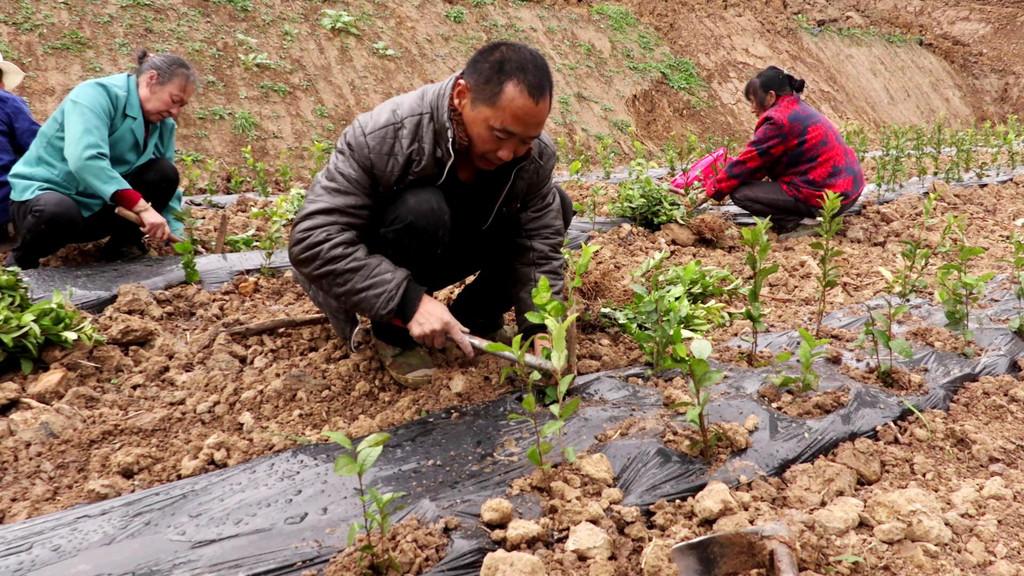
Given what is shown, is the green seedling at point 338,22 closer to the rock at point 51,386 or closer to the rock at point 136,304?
the rock at point 136,304

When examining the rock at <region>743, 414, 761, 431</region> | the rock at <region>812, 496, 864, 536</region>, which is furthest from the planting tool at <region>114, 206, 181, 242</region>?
the rock at <region>812, 496, 864, 536</region>

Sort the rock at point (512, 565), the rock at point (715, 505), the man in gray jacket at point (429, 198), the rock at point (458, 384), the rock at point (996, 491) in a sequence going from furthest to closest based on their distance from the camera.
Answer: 1. the rock at point (458, 384)
2. the man in gray jacket at point (429, 198)
3. the rock at point (996, 491)
4. the rock at point (715, 505)
5. the rock at point (512, 565)

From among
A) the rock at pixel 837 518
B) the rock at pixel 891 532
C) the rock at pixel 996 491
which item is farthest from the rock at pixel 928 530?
the rock at pixel 996 491

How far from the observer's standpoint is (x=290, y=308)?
3246 millimetres

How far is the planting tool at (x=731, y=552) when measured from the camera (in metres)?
1.55

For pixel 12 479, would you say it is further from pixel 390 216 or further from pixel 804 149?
pixel 804 149

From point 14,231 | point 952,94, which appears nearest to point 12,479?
point 14,231

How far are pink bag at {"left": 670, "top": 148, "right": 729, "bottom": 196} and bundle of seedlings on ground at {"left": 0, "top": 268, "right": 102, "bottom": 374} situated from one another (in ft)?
13.1

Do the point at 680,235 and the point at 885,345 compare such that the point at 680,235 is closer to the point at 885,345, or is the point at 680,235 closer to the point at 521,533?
the point at 885,345

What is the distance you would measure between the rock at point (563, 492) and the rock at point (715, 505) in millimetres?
304

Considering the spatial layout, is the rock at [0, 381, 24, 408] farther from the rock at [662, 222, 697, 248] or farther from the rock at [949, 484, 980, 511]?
the rock at [662, 222, 697, 248]

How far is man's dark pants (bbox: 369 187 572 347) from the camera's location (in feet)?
7.46

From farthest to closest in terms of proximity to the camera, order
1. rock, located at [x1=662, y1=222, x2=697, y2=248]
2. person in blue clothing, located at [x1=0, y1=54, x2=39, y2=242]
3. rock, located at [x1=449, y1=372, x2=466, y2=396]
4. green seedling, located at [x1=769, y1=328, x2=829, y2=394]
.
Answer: rock, located at [x1=662, y1=222, x2=697, y2=248] → person in blue clothing, located at [x1=0, y1=54, x2=39, y2=242] → rock, located at [x1=449, y1=372, x2=466, y2=396] → green seedling, located at [x1=769, y1=328, x2=829, y2=394]

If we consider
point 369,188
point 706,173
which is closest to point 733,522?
point 369,188
